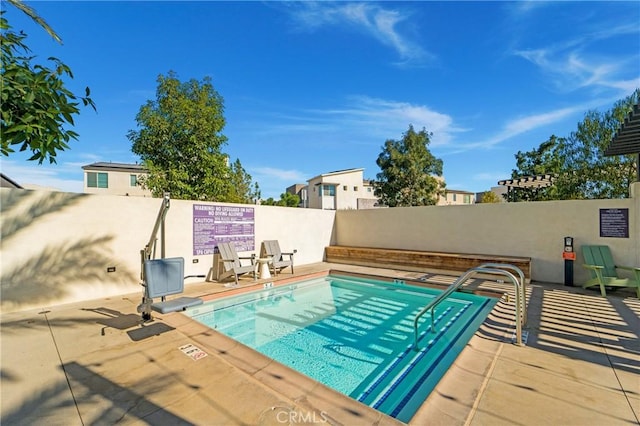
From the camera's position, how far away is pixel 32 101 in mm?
2756

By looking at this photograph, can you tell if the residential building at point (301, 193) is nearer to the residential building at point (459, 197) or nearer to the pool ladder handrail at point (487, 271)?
the residential building at point (459, 197)

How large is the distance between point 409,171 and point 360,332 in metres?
16.0

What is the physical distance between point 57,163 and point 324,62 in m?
9.61

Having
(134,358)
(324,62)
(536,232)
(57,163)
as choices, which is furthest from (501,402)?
(324,62)

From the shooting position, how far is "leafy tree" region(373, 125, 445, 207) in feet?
62.2

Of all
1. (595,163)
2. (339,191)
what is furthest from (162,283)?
(339,191)

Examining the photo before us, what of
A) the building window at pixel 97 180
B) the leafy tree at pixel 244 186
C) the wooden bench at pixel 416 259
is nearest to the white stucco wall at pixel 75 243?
the wooden bench at pixel 416 259

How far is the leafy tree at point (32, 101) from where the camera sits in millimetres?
2705

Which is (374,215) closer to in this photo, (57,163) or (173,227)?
(173,227)

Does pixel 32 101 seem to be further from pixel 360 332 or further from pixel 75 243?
pixel 360 332

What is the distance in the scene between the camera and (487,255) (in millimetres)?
7949

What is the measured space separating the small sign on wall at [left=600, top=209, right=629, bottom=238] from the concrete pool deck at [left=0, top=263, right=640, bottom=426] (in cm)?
301

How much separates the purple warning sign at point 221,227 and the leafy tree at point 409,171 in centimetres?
1320

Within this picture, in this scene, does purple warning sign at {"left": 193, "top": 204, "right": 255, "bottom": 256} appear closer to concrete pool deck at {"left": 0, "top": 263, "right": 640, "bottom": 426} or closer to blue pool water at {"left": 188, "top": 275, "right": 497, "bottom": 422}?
blue pool water at {"left": 188, "top": 275, "right": 497, "bottom": 422}
